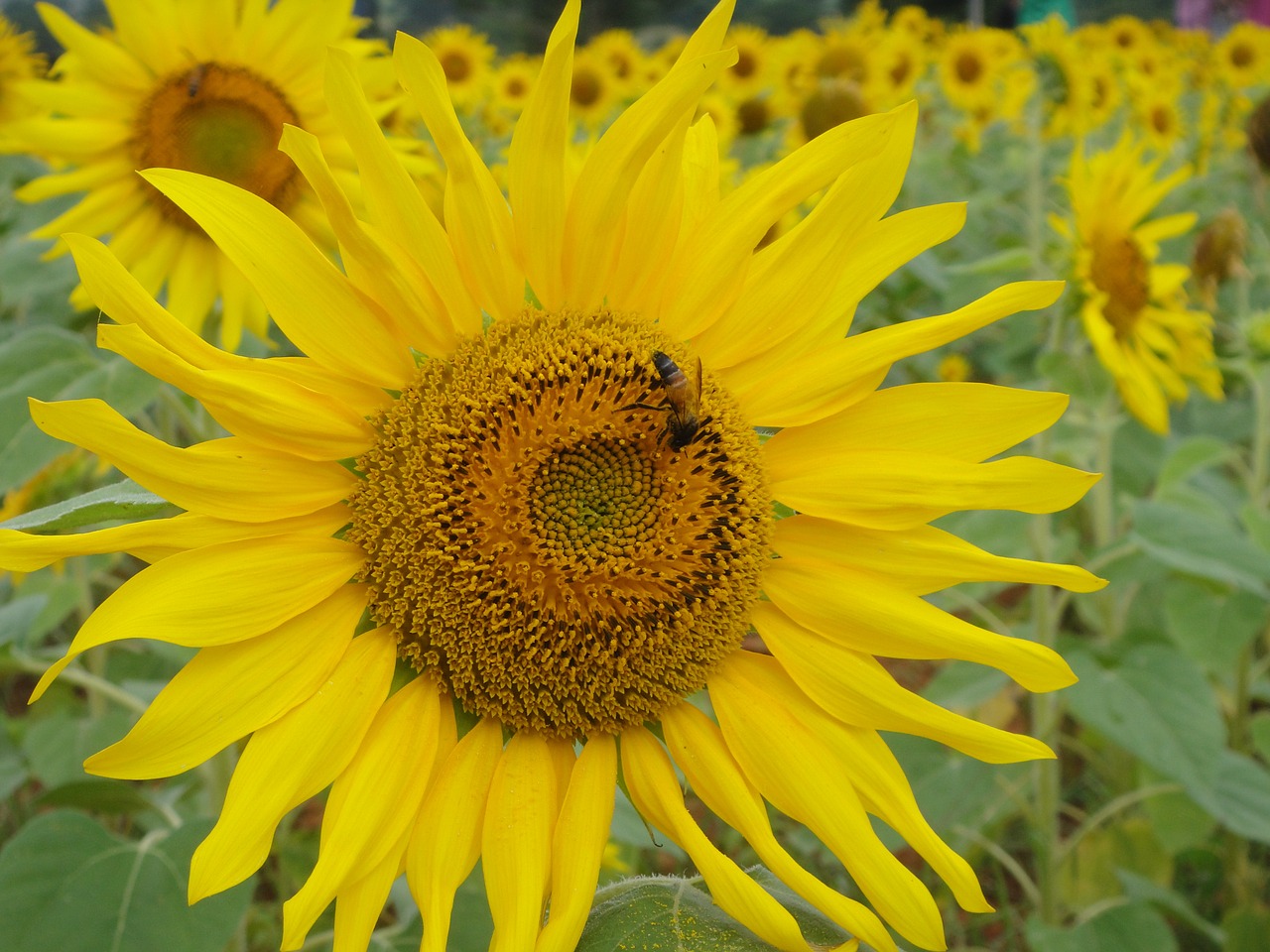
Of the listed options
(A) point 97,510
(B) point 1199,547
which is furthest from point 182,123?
(B) point 1199,547

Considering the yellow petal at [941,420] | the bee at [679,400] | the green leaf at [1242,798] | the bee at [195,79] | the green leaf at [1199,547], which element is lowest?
the green leaf at [1242,798]

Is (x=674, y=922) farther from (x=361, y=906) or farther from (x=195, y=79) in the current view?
(x=195, y=79)

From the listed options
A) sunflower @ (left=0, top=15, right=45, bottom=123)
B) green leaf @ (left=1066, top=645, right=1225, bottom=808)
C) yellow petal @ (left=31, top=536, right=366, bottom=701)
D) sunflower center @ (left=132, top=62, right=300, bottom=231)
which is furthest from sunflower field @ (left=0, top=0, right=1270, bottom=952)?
sunflower @ (left=0, top=15, right=45, bottom=123)

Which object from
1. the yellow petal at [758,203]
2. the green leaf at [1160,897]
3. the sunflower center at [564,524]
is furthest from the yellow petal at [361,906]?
the green leaf at [1160,897]

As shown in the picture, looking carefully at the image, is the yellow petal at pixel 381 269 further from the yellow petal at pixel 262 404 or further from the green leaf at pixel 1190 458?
the green leaf at pixel 1190 458

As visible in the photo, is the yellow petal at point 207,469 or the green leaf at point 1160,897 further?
the green leaf at point 1160,897

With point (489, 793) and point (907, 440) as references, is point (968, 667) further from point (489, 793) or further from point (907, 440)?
point (489, 793)

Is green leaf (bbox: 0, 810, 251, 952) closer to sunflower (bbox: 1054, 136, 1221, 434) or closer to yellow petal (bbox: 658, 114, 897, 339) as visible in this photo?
yellow petal (bbox: 658, 114, 897, 339)
